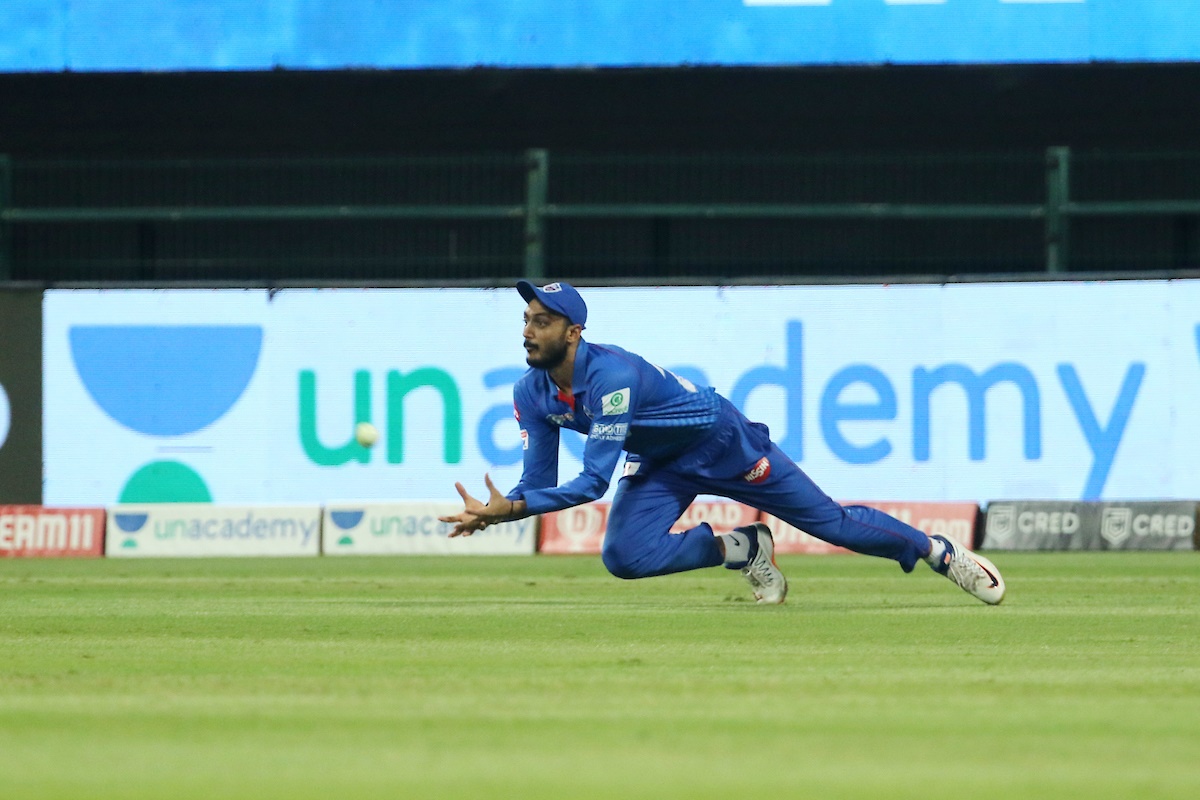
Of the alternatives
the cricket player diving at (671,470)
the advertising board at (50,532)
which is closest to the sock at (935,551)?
the cricket player diving at (671,470)

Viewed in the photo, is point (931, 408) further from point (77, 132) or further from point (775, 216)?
point (77, 132)

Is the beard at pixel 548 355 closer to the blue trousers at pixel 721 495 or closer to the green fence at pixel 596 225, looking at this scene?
the blue trousers at pixel 721 495

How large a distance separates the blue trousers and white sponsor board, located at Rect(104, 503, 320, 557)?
7.98 m

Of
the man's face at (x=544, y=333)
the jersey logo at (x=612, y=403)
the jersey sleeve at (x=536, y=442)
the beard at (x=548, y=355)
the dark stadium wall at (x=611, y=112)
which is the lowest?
the jersey sleeve at (x=536, y=442)

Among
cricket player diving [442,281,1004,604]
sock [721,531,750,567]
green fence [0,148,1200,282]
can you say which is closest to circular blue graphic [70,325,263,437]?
green fence [0,148,1200,282]

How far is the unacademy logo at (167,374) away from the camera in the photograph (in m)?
18.0

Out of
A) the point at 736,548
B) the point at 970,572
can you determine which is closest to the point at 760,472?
the point at 736,548

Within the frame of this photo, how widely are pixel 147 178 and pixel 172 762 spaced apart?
16.2 metres

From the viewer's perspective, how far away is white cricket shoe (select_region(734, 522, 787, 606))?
384 inches

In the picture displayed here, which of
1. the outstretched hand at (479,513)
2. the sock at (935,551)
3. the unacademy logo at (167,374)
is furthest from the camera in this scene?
the unacademy logo at (167,374)

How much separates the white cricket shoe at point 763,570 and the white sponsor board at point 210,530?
25.6ft

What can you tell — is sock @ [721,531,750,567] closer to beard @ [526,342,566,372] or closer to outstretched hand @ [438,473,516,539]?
beard @ [526,342,566,372]

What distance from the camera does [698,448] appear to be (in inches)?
375

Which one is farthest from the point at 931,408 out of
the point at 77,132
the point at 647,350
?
the point at 77,132
